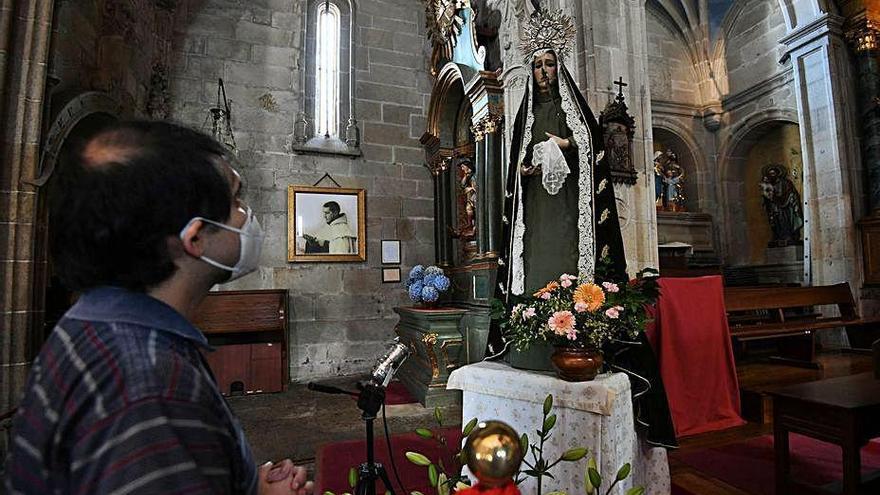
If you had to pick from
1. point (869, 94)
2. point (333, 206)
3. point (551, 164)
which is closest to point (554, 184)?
point (551, 164)

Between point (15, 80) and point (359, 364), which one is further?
point (359, 364)

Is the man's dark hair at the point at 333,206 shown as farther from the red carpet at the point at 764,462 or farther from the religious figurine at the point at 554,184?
the red carpet at the point at 764,462

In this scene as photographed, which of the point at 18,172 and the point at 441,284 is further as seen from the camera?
the point at 441,284

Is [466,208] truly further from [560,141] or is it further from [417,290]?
[560,141]

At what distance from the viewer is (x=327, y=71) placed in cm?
679

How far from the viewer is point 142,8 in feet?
17.6

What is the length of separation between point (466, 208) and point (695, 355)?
2.98 meters

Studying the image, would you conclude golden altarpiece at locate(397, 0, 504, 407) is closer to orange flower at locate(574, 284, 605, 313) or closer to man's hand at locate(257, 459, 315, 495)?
orange flower at locate(574, 284, 605, 313)

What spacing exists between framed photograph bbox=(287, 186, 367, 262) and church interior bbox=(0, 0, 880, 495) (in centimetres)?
3

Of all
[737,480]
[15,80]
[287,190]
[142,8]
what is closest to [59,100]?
[15,80]

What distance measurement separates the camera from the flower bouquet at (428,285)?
17.1 ft

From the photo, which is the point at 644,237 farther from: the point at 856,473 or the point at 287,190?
the point at 287,190

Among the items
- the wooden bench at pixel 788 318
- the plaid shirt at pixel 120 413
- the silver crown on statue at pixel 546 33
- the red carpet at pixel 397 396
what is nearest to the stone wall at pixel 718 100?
the wooden bench at pixel 788 318

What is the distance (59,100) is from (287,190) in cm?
282
